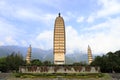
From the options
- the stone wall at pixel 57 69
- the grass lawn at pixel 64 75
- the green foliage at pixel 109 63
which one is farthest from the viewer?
the green foliage at pixel 109 63

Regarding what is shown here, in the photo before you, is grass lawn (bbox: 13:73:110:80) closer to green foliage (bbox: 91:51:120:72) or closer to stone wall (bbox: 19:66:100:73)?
stone wall (bbox: 19:66:100:73)

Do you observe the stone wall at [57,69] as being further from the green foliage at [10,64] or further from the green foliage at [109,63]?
the green foliage at [10,64]

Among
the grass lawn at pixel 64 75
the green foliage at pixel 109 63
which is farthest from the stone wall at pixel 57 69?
the green foliage at pixel 109 63

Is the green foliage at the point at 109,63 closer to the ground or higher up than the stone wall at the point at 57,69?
higher up

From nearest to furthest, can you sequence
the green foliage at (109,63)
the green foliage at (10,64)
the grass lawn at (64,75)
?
1. the grass lawn at (64,75)
2. the green foliage at (109,63)
3. the green foliage at (10,64)

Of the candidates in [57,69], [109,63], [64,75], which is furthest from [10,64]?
[64,75]

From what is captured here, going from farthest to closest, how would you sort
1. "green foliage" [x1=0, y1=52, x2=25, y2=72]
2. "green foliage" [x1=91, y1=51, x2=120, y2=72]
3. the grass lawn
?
"green foliage" [x1=0, y1=52, x2=25, y2=72] < "green foliage" [x1=91, y1=51, x2=120, y2=72] < the grass lawn

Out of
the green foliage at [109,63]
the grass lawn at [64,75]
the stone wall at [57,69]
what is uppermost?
the green foliage at [109,63]

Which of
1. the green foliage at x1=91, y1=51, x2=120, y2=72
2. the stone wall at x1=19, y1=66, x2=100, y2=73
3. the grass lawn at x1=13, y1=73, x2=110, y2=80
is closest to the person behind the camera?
the grass lawn at x1=13, y1=73, x2=110, y2=80

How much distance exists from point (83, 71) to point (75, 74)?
1906mm

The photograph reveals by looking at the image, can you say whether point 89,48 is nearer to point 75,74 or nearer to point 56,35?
point 56,35

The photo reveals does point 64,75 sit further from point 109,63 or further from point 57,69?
point 109,63

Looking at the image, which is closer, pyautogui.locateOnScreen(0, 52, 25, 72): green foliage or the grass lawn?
the grass lawn

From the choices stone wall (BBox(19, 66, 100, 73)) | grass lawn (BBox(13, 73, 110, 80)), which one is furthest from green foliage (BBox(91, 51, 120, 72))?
grass lawn (BBox(13, 73, 110, 80))
